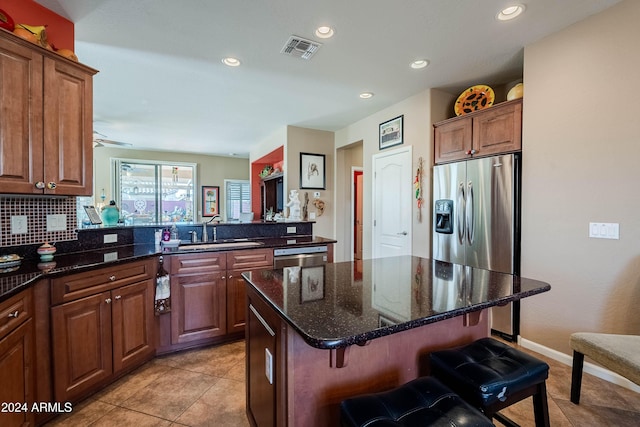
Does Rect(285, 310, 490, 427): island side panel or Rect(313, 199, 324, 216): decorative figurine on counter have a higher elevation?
Rect(313, 199, 324, 216): decorative figurine on counter

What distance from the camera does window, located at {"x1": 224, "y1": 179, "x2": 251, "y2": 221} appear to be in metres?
8.23

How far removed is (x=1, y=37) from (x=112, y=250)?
5.04 ft

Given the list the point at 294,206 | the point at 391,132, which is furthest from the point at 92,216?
the point at 391,132

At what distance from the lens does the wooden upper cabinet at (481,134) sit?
2654 mm

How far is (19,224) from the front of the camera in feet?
6.61

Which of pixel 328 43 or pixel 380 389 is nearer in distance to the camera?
pixel 380 389

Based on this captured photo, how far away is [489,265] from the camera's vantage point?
9.06ft

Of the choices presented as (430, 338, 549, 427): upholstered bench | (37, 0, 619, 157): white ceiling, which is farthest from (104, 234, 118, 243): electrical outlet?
(430, 338, 549, 427): upholstered bench

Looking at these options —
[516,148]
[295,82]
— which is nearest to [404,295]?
[516,148]

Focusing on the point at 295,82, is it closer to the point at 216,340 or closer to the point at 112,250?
the point at 112,250

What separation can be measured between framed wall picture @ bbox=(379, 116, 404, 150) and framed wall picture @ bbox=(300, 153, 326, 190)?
1302 mm

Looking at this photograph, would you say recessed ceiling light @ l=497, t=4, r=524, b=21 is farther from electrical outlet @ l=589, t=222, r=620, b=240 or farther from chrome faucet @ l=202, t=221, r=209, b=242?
chrome faucet @ l=202, t=221, r=209, b=242

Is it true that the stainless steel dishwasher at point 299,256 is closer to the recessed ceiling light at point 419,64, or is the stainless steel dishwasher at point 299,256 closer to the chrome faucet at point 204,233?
the chrome faucet at point 204,233

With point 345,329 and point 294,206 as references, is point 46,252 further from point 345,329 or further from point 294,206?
point 294,206
